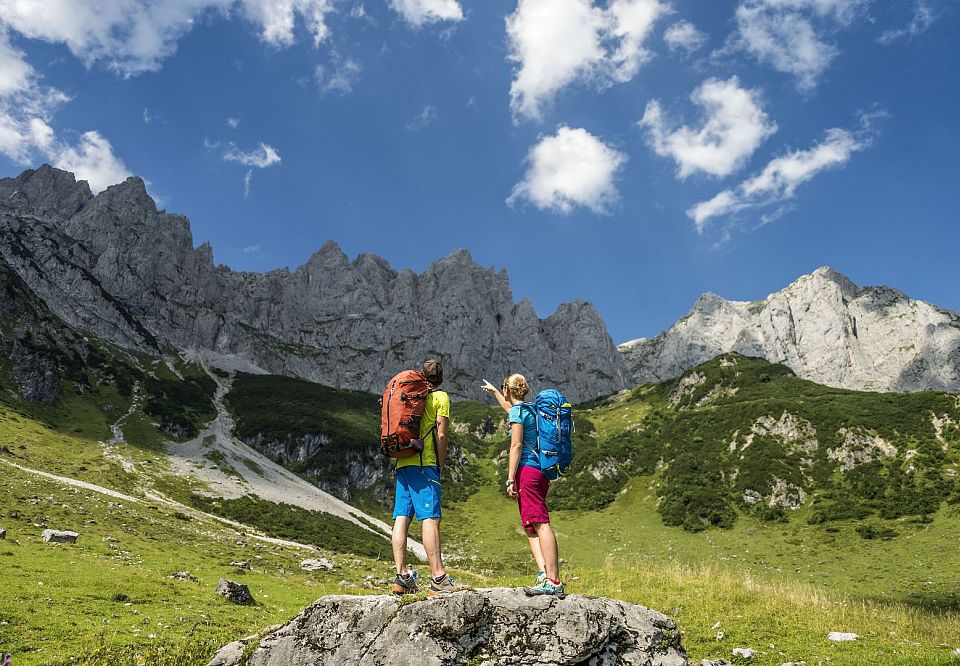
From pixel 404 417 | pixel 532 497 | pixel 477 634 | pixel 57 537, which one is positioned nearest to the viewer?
pixel 477 634

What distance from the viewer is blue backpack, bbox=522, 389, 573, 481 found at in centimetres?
929

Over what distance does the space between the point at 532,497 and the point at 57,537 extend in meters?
32.9

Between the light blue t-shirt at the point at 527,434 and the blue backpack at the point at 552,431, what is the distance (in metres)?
0.07

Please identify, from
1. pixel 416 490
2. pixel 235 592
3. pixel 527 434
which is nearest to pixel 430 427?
pixel 416 490

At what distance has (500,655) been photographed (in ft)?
24.2

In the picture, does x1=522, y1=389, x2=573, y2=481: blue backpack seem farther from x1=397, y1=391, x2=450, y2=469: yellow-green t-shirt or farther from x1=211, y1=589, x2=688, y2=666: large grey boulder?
x1=211, y1=589, x2=688, y2=666: large grey boulder

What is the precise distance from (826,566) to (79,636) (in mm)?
53699

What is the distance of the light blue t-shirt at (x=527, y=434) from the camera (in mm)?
9265

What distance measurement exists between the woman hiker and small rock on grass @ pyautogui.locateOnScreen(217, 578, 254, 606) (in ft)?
56.2

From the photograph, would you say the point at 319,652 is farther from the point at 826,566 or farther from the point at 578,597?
the point at 826,566

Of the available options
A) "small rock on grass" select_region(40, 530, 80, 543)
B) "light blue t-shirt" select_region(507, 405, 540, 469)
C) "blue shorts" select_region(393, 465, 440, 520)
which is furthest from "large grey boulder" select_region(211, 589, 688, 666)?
"small rock on grass" select_region(40, 530, 80, 543)

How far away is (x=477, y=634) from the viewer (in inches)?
295

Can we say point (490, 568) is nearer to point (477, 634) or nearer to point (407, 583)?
point (407, 583)

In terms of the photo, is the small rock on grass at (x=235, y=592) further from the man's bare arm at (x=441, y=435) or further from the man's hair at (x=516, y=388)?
the man's hair at (x=516, y=388)
